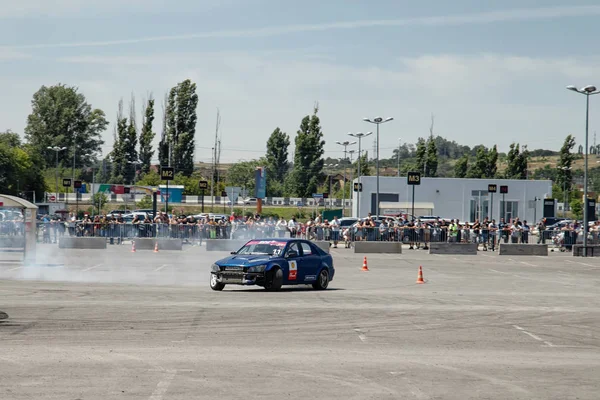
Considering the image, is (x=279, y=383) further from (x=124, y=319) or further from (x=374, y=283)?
(x=374, y=283)

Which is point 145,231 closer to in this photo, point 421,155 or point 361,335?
point 361,335

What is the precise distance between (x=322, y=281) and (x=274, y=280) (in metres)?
1.78

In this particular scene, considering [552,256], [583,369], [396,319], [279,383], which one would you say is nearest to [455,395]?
[279,383]

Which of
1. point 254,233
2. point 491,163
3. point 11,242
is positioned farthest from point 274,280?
point 491,163

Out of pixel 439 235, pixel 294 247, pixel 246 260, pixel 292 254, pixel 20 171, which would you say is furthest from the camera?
pixel 20 171

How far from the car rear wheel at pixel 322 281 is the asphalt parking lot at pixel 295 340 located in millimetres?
605

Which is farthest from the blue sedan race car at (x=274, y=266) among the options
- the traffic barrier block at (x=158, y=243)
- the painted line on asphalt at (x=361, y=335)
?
the traffic barrier block at (x=158, y=243)

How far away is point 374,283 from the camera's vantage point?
1031 inches

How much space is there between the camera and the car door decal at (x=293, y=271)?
22.3m

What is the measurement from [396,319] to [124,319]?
506 centimetres

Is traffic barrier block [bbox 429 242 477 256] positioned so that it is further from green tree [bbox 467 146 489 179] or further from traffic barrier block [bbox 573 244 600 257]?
green tree [bbox 467 146 489 179]

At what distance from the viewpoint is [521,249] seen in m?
45.1

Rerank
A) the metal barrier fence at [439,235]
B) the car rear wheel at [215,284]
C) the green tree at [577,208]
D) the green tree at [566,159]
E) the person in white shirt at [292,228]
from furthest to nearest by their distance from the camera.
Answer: the green tree at [566,159] < the green tree at [577,208] < the person in white shirt at [292,228] < the metal barrier fence at [439,235] < the car rear wheel at [215,284]

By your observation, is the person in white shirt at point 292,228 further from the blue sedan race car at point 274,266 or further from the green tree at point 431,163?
the green tree at point 431,163
